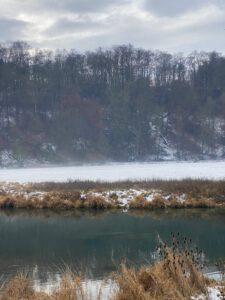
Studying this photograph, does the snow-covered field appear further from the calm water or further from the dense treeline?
the dense treeline

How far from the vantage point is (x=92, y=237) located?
62.2ft

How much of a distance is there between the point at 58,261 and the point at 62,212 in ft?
34.2

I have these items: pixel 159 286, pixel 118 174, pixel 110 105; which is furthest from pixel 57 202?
pixel 110 105

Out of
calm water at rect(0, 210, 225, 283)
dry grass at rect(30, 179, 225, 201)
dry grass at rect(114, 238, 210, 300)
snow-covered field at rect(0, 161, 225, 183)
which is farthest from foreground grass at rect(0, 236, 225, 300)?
snow-covered field at rect(0, 161, 225, 183)

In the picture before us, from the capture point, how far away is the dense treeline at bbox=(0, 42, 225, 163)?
7038 cm

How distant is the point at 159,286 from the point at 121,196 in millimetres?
18778

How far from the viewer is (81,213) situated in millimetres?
24828

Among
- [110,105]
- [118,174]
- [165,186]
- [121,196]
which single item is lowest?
[118,174]

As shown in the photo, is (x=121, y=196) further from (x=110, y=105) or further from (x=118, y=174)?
(x=110, y=105)

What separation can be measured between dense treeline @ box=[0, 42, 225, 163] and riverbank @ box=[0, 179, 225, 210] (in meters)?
37.0

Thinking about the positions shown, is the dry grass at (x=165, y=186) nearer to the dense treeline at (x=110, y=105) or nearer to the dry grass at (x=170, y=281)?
the dry grass at (x=170, y=281)

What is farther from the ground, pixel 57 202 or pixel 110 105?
pixel 110 105

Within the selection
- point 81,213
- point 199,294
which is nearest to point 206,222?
point 81,213

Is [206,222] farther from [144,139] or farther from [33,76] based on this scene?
[33,76]
